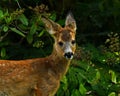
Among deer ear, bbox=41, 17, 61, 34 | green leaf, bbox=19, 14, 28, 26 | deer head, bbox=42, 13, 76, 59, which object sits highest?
green leaf, bbox=19, 14, 28, 26

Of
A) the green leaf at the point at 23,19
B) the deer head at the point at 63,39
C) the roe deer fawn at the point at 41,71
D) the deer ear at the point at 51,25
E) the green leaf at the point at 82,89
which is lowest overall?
the green leaf at the point at 82,89

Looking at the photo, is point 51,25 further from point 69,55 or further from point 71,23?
point 69,55

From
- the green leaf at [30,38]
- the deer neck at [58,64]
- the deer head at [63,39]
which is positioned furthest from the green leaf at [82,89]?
the green leaf at [30,38]

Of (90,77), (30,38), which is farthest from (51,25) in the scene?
(90,77)

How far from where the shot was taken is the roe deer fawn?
888 cm

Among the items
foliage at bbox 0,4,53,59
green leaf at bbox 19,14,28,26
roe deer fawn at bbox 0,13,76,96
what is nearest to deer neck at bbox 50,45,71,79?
roe deer fawn at bbox 0,13,76,96

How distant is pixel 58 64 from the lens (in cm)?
920

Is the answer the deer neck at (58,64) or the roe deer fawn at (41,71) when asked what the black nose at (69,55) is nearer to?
the roe deer fawn at (41,71)

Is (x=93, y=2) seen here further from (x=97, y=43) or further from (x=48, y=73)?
(x=48, y=73)

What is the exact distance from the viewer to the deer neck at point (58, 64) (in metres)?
9.16

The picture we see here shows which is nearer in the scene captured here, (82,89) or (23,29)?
(82,89)

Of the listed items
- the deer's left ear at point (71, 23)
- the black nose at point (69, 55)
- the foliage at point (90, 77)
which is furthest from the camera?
the foliage at point (90, 77)

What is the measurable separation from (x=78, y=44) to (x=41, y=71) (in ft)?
8.57

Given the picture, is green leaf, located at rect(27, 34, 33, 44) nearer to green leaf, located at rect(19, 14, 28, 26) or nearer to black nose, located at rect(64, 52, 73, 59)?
green leaf, located at rect(19, 14, 28, 26)
